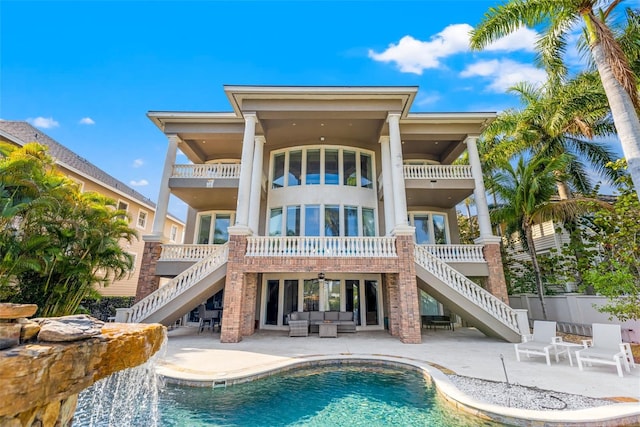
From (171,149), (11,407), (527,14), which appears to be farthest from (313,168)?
(11,407)

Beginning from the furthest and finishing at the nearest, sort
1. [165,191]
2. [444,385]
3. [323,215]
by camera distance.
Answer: [323,215] → [165,191] → [444,385]

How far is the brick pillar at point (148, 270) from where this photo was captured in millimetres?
12273

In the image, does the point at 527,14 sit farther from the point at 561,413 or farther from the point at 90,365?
the point at 90,365

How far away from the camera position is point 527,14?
8.38m

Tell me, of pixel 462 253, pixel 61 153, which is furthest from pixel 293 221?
pixel 61 153

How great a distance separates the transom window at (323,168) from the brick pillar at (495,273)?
20.7ft

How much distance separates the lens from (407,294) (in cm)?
1053

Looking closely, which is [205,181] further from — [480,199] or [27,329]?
[480,199]

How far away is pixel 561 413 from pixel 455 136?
12.6 meters

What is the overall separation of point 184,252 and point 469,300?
40.1ft

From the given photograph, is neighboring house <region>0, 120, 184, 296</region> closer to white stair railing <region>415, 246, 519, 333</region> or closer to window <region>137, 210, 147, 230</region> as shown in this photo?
window <region>137, 210, 147, 230</region>

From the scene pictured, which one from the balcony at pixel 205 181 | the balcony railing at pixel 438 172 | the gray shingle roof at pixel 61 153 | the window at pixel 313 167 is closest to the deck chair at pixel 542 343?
the balcony railing at pixel 438 172

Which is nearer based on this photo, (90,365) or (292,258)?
(90,365)

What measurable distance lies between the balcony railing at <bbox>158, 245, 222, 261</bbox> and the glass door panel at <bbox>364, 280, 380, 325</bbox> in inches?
297
